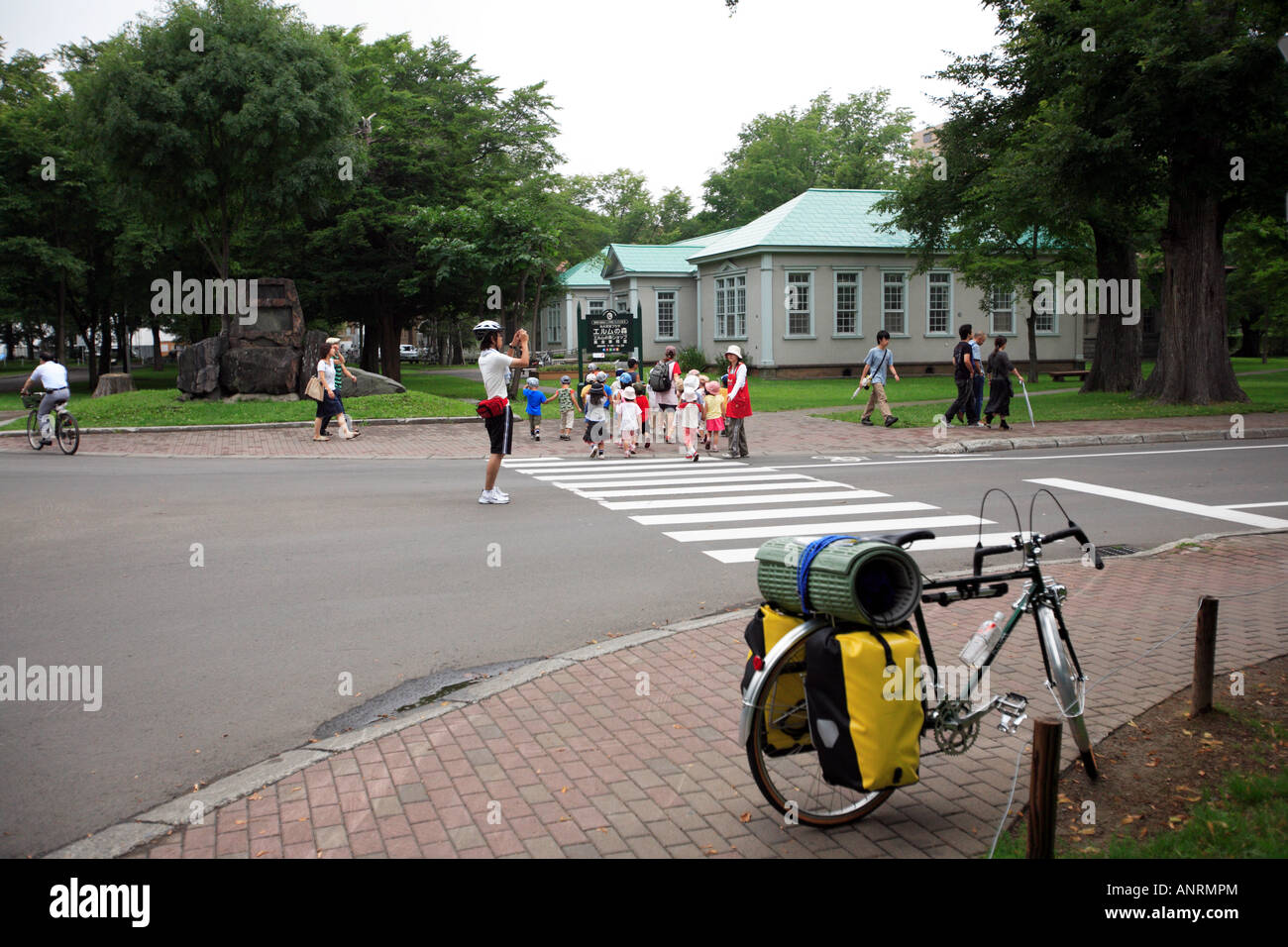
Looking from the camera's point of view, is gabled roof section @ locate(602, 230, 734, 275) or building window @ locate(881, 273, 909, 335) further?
gabled roof section @ locate(602, 230, 734, 275)

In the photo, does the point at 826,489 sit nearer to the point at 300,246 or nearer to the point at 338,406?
the point at 338,406

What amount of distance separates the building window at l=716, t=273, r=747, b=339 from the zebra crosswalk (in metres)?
26.4

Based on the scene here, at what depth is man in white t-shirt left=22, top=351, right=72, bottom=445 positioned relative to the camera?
17.9 meters

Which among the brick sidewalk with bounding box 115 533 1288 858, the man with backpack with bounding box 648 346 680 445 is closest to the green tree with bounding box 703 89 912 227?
the man with backpack with bounding box 648 346 680 445

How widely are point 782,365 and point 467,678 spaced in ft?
115

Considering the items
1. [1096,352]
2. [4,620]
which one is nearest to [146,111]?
[4,620]

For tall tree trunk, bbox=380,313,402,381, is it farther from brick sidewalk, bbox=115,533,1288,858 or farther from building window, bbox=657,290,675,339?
brick sidewalk, bbox=115,533,1288,858

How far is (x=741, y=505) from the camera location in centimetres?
1255

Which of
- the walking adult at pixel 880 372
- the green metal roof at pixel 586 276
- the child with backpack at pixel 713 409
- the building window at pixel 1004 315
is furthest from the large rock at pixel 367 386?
the green metal roof at pixel 586 276

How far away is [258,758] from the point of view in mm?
5137

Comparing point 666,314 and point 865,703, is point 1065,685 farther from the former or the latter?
point 666,314

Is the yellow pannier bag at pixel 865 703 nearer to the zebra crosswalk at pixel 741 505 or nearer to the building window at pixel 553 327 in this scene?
the zebra crosswalk at pixel 741 505

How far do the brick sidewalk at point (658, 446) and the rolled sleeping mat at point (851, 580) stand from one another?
1421 cm

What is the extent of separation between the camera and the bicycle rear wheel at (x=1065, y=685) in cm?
436
